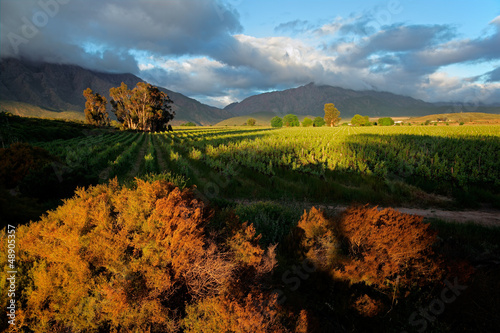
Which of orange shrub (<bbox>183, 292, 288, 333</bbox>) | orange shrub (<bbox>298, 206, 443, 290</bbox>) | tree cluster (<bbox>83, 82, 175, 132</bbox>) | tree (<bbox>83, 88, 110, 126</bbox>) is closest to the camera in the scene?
orange shrub (<bbox>183, 292, 288, 333</bbox>)

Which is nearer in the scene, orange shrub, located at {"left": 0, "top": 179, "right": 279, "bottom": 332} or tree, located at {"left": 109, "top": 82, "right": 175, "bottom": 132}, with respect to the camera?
orange shrub, located at {"left": 0, "top": 179, "right": 279, "bottom": 332}

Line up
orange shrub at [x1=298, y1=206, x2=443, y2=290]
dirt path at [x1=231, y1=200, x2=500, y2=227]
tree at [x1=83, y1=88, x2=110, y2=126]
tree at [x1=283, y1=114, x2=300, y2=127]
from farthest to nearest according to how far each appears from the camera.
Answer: tree at [x1=283, y1=114, x2=300, y2=127] → tree at [x1=83, y1=88, x2=110, y2=126] → dirt path at [x1=231, y1=200, x2=500, y2=227] → orange shrub at [x1=298, y1=206, x2=443, y2=290]

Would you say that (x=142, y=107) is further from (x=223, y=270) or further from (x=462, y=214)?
(x=223, y=270)

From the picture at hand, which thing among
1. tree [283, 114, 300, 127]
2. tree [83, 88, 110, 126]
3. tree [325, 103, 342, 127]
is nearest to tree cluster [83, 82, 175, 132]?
tree [83, 88, 110, 126]

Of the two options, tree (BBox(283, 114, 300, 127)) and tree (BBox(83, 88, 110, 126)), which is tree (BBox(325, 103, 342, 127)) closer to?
tree (BBox(283, 114, 300, 127))

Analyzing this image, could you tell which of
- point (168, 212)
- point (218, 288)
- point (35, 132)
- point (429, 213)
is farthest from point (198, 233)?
point (35, 132)

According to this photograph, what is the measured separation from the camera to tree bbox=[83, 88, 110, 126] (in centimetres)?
7231

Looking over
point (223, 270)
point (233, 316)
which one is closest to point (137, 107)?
point (223, 270)

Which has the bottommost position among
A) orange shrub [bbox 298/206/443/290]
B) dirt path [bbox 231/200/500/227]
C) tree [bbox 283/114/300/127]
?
dirt path [bbox 231/200/500/227]

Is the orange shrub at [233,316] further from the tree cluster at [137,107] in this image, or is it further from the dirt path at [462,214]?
the tree cluster at [137,107]

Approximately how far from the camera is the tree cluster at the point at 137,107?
217 ft

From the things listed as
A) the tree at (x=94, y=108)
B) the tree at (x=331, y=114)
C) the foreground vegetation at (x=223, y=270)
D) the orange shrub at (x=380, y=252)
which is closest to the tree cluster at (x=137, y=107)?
the tree at (x=94, y=108)

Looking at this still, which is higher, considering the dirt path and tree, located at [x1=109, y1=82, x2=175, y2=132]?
tree, located at [x1=109, y1=82, x2=175, y2=132]

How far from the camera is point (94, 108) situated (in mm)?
76500
